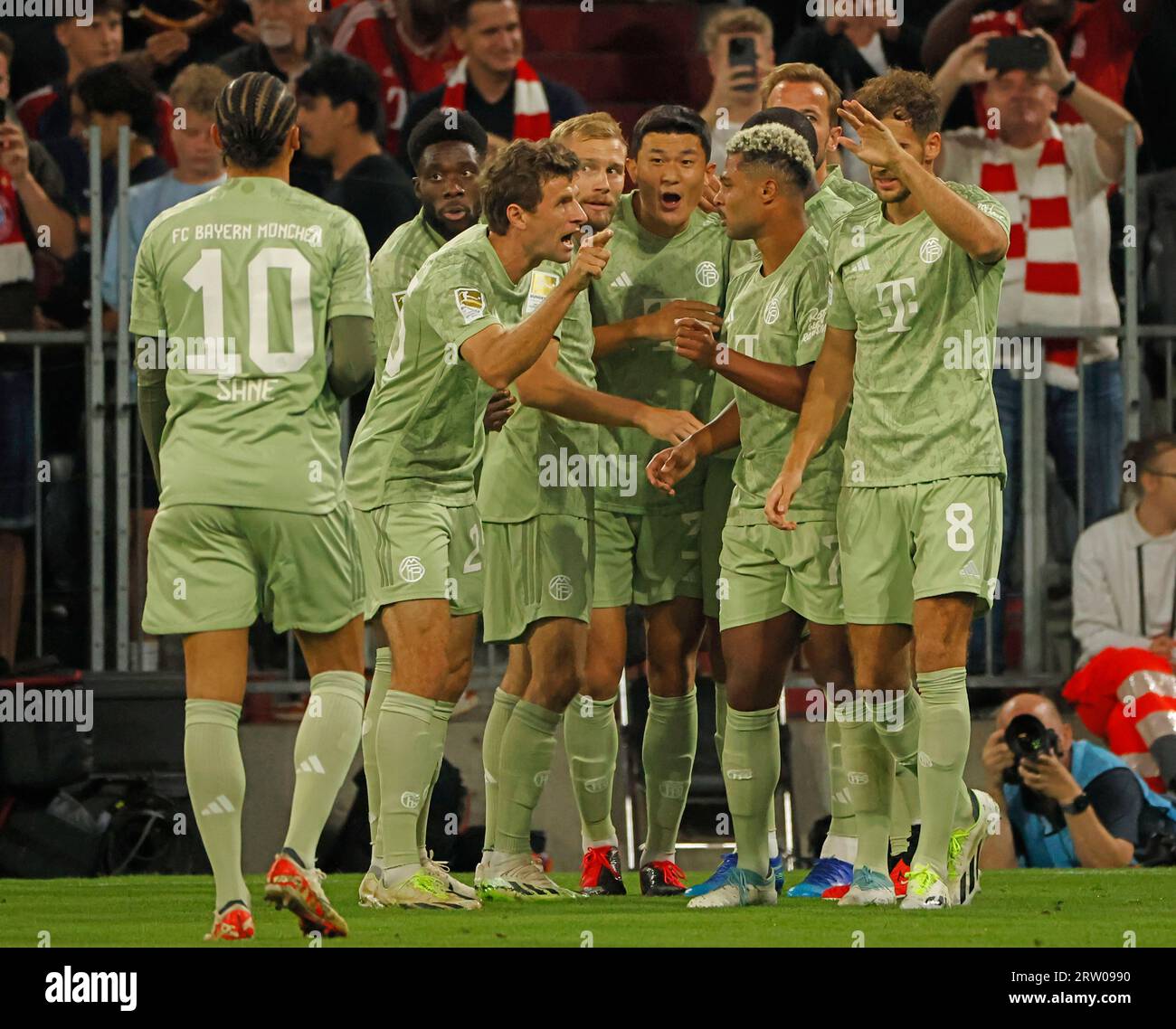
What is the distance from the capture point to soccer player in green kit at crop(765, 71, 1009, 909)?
5598 mm

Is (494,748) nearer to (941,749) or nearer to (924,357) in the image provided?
(941,749)

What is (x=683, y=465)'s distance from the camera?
20.7 feet

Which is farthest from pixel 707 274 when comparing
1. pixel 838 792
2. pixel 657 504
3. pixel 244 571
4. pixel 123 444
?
pixel 123 444

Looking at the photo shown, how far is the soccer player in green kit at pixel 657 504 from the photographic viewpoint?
6855 mm

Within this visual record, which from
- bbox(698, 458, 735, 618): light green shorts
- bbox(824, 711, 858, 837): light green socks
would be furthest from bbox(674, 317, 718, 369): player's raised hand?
bbox(824, 711, 858, 837): light green socks

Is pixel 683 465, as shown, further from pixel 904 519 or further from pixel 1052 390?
pixel 1052 390

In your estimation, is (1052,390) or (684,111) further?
(1052,390)

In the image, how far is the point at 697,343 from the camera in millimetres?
6129

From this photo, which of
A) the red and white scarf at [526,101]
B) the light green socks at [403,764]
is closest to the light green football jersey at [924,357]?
the light green socks at [403,764]

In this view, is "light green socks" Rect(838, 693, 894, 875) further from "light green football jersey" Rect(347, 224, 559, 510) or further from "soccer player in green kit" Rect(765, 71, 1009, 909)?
"light green football jersey" Rect(347, 224, 559, 510)

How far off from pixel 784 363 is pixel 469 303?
1.00m

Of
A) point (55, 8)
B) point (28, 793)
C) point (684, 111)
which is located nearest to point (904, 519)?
point (684, 111)

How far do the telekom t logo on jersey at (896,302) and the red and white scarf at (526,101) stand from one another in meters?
3.97
